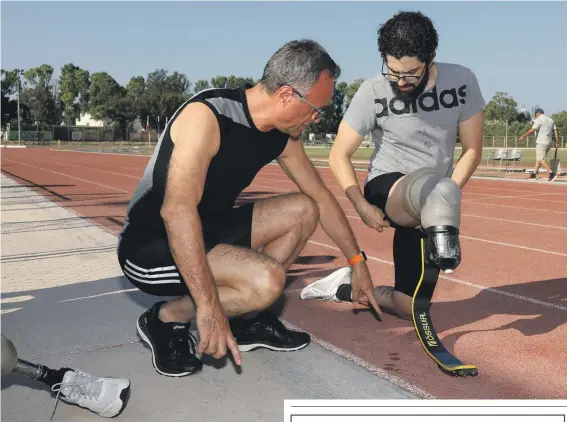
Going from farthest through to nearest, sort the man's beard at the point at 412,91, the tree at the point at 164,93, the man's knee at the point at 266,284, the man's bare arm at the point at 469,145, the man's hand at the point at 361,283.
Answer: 1. the tree at the point at 164,93
2. the man's bare arm at the point at 469,145
3. the man's beard at the point at 412,91
4. the man's hand at the point at 361,283
5. the man's knee at the point at 266,284

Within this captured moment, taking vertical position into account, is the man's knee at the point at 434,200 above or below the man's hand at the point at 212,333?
above

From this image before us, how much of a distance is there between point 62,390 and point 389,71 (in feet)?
7.44

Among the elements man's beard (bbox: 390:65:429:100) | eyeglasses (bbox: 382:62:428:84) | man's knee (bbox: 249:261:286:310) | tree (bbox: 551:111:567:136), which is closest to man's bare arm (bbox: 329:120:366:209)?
man's beard (bbox: 390:65:429:100)

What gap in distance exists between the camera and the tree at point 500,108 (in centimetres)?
10056

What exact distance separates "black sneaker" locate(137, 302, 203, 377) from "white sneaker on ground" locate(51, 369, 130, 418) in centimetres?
37

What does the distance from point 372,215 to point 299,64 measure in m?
1.07

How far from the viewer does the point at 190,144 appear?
2826 mm

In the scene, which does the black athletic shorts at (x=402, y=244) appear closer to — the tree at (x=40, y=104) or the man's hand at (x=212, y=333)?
the man's hand at (x=212, y=333)

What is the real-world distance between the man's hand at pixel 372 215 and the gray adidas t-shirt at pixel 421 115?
364mm

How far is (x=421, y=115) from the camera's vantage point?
3820mm

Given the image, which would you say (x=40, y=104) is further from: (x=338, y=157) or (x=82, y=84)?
(x=338, y=157)

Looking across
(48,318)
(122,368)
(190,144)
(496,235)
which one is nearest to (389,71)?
(190,144)

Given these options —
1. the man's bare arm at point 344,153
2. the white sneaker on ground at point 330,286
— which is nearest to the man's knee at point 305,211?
the man's bare arm at point 344,153

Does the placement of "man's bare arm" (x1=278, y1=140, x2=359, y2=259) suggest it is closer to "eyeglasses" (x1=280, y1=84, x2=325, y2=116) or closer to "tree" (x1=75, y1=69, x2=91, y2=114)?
"eyeglasses" (x1=280, y1=84, x2=325, y2=116)
